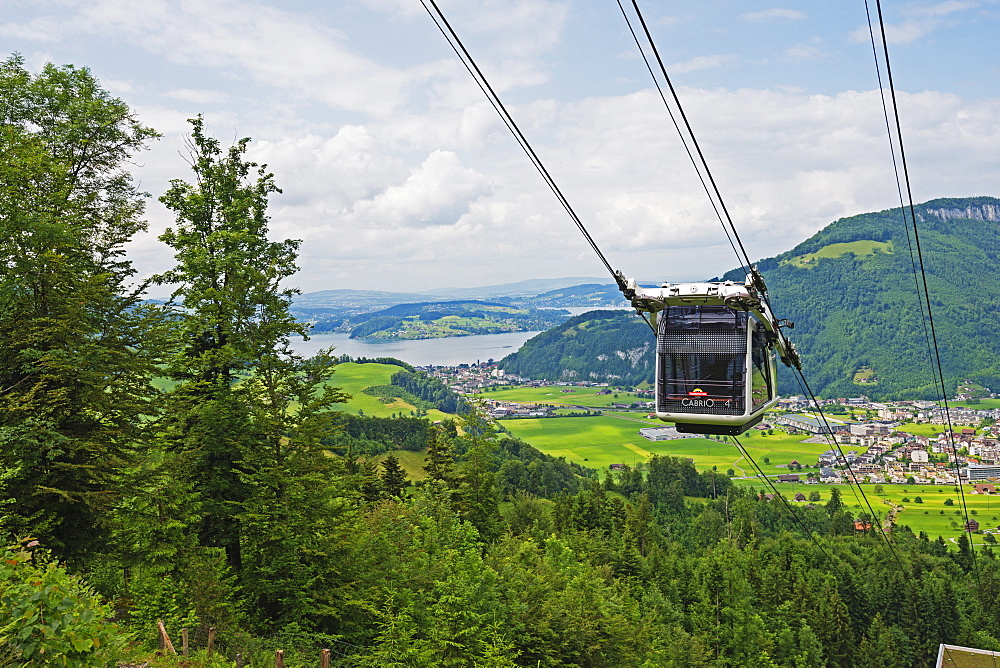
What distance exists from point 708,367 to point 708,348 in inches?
17.8

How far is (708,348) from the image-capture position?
43.6 ft

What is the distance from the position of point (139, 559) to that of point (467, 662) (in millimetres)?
8317

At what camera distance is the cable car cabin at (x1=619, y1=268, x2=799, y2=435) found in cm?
1315

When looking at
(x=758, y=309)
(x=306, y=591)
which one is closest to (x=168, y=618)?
(x=306, y=591)

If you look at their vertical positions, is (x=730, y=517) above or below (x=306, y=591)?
below

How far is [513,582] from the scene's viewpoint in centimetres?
1973

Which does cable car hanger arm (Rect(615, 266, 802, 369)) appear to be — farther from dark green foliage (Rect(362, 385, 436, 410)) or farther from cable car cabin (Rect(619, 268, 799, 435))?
dark green foliage (Rect(362, 385, 436, 410))

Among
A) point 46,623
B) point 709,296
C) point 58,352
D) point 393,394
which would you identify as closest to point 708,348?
point 709,296

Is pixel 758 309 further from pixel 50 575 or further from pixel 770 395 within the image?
pixel 50 575

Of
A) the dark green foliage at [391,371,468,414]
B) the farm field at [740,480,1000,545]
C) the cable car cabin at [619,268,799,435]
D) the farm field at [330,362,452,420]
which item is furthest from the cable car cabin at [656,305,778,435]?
the dark green foliage at [391,371,468,414]

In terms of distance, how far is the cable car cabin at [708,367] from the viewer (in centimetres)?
1320

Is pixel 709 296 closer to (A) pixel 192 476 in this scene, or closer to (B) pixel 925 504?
(A) pixel 192 476

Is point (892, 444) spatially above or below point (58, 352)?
below

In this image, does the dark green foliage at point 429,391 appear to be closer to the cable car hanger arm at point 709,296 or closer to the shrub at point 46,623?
the cable car hanger arm at point 709,296
